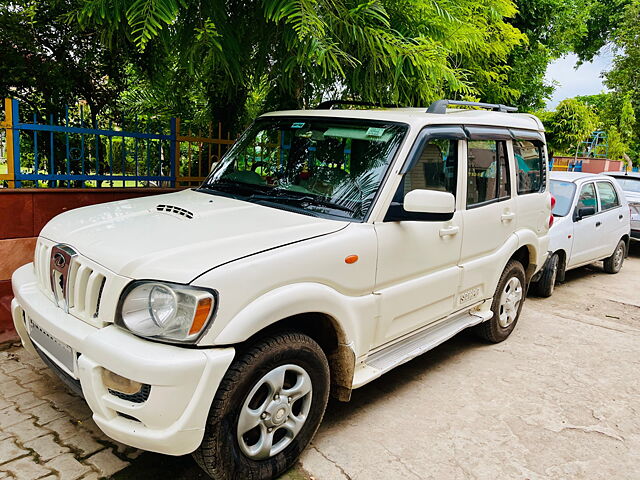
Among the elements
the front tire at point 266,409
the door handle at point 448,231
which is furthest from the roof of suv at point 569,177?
the front tire at point 266,409

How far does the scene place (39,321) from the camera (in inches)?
109

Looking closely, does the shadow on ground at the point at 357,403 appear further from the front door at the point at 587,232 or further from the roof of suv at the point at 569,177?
the roof of suv at the point at 569,177

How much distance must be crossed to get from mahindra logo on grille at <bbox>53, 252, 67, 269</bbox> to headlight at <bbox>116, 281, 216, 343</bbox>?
0.58 m

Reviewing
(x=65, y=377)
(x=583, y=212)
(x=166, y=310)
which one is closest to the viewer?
(x=166, y=310)

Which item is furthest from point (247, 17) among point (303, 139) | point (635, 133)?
point (635, 133)

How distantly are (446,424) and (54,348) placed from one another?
2442 millimetres

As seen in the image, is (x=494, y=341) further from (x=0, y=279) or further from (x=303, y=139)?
(x=0, y=279)

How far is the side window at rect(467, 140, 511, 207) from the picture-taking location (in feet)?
13.3

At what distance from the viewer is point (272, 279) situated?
2.53m

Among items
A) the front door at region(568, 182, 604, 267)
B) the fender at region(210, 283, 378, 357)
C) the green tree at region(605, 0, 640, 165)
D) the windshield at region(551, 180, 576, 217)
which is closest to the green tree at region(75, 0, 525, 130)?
the fender at region(210, 283, 378, 357)

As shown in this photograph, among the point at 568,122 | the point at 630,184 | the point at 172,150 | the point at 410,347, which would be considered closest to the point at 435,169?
the point at 410,347

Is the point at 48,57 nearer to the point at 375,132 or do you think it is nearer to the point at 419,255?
the point at 375,132

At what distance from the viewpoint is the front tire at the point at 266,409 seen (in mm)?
2426

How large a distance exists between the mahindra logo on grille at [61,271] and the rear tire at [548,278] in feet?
19.4
